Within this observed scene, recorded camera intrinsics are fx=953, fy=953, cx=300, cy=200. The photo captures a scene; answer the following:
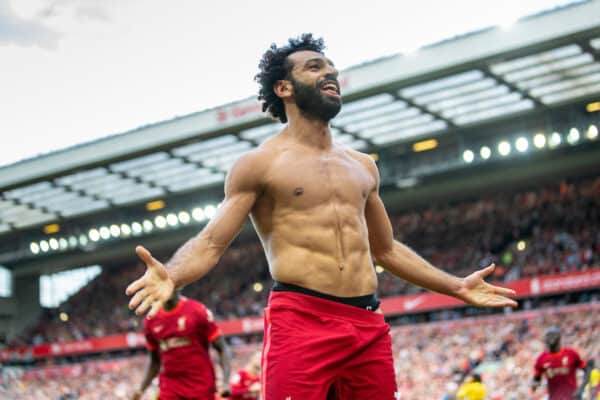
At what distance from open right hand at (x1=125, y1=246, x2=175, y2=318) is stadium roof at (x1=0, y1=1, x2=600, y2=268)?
20.5 meters

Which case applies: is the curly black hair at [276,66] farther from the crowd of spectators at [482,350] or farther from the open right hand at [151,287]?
the crowd of spectators at [482,350]

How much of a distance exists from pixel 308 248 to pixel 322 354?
1.64 ft

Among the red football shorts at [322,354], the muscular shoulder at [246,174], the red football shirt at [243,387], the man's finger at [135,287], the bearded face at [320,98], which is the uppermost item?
the bearded face at [320,98]

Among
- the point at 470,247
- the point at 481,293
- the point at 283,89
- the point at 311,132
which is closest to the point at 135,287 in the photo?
the point at 311,132

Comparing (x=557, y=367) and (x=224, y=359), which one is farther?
(x=557, y=367)

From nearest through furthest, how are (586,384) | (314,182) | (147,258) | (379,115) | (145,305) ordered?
(145,305) → (147,258) → (314,182) → (586,384) → (379,115)

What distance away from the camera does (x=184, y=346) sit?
845 cm

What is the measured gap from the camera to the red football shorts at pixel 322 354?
409 centimetres

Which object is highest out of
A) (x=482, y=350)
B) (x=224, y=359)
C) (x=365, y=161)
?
(x=365, y=161)

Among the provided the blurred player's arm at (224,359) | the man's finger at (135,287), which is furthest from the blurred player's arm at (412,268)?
the blurred player's arm at (224,359)

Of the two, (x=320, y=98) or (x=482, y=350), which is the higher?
(x=320, y=98)

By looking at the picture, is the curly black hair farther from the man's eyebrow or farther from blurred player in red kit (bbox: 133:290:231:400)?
blurred player in red kit (bbox: 133:290:231:400)

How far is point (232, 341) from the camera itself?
3403cm

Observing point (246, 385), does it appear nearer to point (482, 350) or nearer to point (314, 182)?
point (314, 182)
